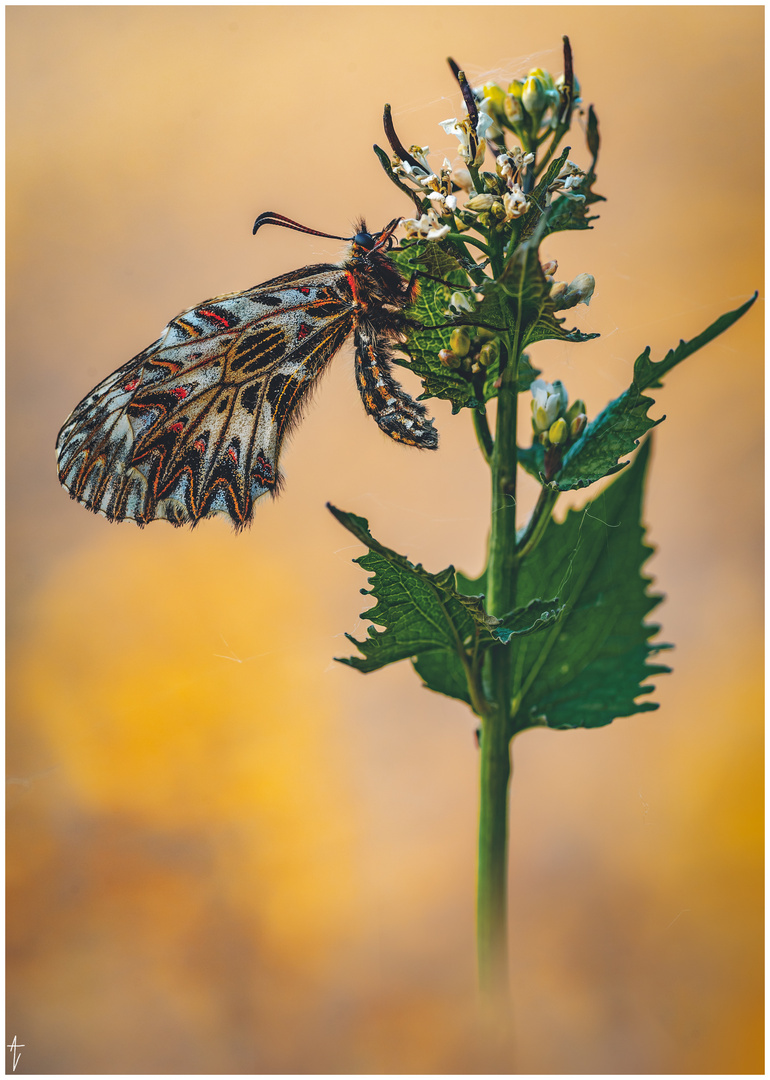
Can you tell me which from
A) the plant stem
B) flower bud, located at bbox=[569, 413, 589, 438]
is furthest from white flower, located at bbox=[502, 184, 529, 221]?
flower bud, located at bbox=[569, 413, 589, 438]

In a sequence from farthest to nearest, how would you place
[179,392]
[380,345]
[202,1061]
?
[202,1061] < [179,392] < [380,345]

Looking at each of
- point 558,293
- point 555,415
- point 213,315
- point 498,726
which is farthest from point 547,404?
point 213,315

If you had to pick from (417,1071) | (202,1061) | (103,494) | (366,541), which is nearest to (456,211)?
(366,541)

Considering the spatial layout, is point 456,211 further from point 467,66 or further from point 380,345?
point 467,66

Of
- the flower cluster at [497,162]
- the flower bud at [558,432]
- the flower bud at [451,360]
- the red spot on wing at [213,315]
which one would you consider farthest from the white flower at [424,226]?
the red spot on wing at [213,315]

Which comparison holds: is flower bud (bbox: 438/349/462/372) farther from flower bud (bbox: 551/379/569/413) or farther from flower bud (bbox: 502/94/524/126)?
flower bud (bbox: 502/94/524/126)

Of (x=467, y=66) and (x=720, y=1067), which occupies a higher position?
(x=467, y=66)

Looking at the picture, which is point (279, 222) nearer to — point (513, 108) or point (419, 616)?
point (513, 108)
